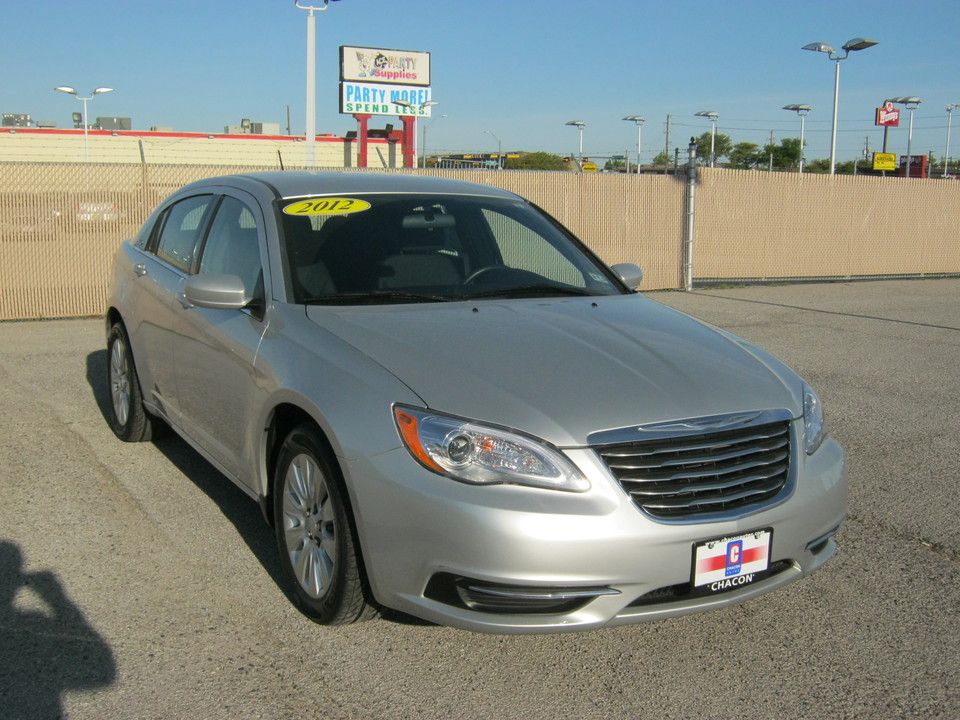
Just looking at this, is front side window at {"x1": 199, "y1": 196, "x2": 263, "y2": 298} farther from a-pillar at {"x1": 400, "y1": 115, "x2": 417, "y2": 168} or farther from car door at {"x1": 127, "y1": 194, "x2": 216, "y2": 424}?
a-pillar at {"x1": 400, "y1": 115, "x2": 417, "y2": 168}

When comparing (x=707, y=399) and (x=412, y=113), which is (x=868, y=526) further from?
(x=412, y=113)

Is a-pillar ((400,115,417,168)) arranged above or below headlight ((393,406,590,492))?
above

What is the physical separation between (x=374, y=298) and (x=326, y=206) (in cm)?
65

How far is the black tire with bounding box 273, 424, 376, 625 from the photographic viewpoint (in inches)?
127

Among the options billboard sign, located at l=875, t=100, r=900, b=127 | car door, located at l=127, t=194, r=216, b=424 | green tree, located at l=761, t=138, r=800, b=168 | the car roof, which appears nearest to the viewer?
the car roof

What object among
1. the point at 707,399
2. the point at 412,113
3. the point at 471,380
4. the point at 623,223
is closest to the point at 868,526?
the point at 707,399

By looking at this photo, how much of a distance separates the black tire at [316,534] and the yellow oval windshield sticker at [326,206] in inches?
49.9

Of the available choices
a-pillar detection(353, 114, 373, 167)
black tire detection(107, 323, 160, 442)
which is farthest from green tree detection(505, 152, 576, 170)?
black tire detection(107, 323, 160, 442)

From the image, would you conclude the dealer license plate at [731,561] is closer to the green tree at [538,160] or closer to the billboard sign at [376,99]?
the billboard sign at [376,99]

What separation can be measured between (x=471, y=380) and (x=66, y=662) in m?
1.61

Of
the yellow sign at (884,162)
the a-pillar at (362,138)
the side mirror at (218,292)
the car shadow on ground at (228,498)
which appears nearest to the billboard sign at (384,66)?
the a-pillar at (362,138)

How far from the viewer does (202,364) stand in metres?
4.44

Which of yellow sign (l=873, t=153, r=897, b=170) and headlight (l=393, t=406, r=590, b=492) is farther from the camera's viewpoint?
yellow sign (l=873, t=153, r=897, b=170)

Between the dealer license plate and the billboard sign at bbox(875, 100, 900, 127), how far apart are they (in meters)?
58.6
